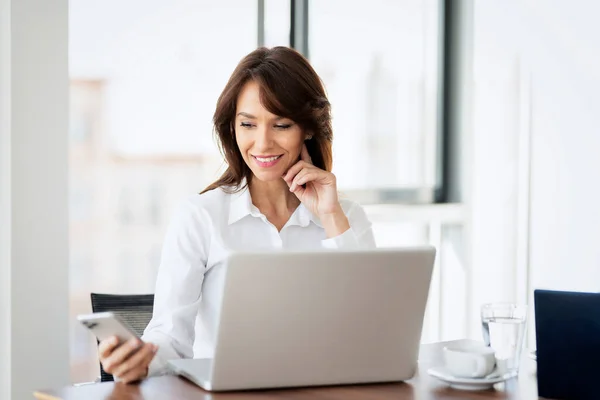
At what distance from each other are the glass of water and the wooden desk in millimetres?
60

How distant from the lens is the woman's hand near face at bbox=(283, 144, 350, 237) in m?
2.31

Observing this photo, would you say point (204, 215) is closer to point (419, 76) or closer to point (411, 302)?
point (411, 302)

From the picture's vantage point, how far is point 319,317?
1528 mm

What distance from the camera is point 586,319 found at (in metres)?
1.50

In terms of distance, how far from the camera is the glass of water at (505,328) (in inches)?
66.4

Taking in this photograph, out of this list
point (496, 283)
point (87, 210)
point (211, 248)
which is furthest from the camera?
point (496, 283)

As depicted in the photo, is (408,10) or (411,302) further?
(408,10)

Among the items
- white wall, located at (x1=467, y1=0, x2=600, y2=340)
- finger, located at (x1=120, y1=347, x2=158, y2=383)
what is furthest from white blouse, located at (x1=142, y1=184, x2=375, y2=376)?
white wall, located at (x1=467, y1=0, x2=600, y2=340)

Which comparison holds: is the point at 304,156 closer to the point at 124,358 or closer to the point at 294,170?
the point at 294,170

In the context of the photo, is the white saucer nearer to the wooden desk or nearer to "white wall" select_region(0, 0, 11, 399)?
the wooden desk

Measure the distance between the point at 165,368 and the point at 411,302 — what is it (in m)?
0.55

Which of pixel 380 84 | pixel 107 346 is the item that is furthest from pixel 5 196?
pixel 380 84

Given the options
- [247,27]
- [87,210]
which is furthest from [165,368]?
[247,27]

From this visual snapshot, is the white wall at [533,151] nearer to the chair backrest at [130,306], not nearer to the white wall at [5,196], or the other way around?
the chair backrest at [130,306]
